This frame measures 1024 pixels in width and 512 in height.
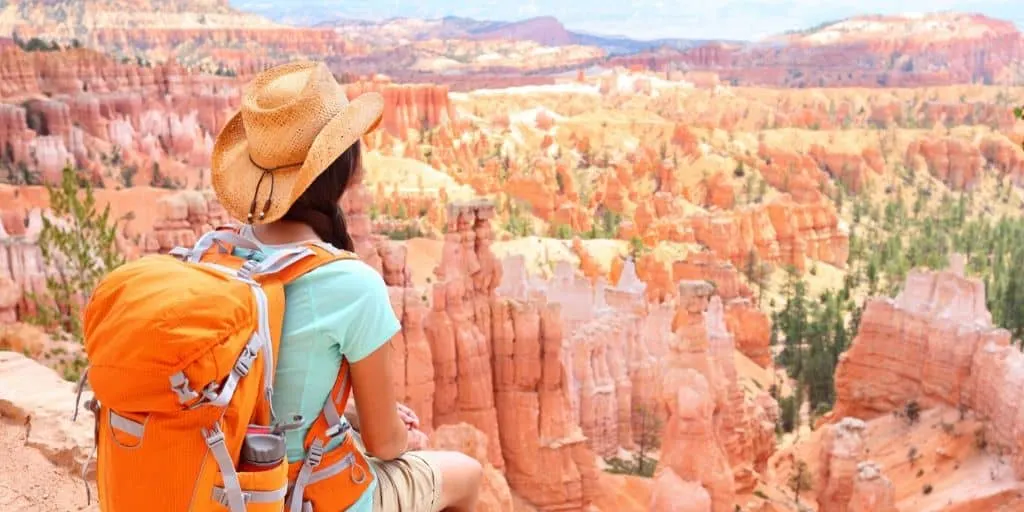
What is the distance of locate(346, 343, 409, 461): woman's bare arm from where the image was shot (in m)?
2.02

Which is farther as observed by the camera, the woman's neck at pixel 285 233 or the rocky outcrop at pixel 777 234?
the rocky outcrop at pixel 777 234

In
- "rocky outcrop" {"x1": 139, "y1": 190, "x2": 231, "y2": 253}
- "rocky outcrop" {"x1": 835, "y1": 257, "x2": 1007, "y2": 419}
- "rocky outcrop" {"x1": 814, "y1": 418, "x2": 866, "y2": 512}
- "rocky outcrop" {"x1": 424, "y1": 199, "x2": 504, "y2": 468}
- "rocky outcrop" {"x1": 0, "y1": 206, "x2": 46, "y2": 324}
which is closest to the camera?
"rocky outcrop" {"x1": 424, "y1": 199, "x2": 504, "y2": 468}

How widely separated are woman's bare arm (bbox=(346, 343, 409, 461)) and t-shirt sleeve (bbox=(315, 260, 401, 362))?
0.05 meters

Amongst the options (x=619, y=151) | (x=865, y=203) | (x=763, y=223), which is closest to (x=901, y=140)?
(x=865, y=203)

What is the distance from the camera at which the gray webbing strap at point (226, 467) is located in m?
1.81

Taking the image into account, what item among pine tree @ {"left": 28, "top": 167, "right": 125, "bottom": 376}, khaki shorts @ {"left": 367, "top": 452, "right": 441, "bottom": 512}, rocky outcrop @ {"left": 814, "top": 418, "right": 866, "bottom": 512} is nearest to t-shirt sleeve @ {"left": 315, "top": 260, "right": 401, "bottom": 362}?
khaki shorts @ {"left": 367, "top": 452, "right": 441, "bottom": 512}

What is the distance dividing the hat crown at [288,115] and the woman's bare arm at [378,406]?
494mm

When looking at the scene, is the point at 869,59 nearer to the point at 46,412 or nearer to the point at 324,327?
the point at 46,412

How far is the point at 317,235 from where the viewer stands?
7.09ft

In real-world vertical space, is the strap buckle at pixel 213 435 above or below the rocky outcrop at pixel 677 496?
above

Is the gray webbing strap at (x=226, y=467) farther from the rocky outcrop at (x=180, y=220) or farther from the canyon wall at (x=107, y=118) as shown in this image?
the canyon wall at (x=107, y=118)

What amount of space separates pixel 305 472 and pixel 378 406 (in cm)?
21

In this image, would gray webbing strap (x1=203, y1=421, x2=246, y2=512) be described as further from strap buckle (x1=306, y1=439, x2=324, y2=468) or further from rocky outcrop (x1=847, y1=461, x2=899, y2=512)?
rocky outcrop (x1=847, y1=461, x2=899, y2=512)

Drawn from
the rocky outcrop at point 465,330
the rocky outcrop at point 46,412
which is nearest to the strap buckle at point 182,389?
the rocky outcrop at point 46,412
